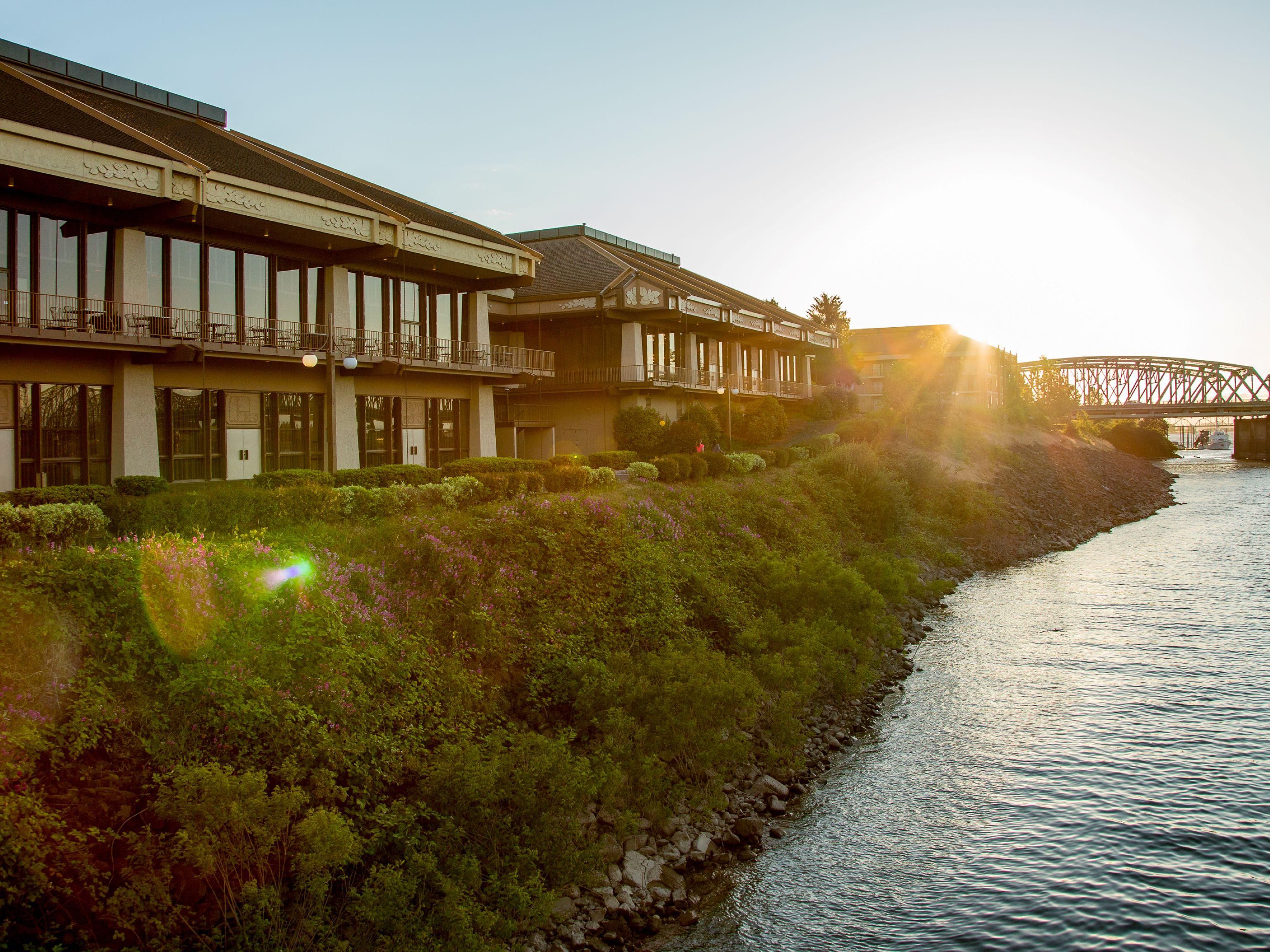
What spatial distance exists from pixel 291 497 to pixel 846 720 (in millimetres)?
12492

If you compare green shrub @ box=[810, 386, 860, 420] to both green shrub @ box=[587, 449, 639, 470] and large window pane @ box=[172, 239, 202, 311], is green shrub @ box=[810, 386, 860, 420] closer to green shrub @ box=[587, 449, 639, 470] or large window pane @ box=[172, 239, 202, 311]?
green shrub @ box=[587, 449, 639, 470]

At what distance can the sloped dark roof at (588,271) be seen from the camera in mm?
48188

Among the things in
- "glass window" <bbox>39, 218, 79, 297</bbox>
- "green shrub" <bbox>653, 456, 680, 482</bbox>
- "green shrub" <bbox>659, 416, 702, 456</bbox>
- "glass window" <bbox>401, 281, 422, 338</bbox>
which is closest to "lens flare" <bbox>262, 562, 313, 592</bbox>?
"glass window" <bbox>39, 218, 79, 297</bbox>

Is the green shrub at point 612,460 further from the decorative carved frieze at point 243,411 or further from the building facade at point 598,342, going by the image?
the decorative carved frieze at point 243,411

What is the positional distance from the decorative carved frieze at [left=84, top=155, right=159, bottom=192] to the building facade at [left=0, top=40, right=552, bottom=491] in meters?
0.04

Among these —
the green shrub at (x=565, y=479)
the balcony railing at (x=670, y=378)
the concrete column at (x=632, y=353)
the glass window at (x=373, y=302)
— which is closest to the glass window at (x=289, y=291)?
the glass window at (x=373, y=302)

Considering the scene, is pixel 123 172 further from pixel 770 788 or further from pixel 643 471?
pixel 770 788

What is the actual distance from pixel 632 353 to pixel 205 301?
2413 cm

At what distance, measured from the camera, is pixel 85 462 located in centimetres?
2445

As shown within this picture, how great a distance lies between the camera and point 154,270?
2616 cm

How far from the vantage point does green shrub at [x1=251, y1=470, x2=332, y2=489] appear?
73.6 ft

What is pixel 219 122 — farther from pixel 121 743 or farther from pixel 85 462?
pixel 121 743

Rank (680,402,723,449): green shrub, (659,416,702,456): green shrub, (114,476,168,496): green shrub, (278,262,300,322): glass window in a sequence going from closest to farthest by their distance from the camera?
(114,476,168,496): green shrub, (278,262,300,322): glass window, (659,416,702,456): green shrub, (680,402,723,449): green shrub

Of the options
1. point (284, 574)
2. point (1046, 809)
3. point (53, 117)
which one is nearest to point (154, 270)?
Answer: point (53, 117)
